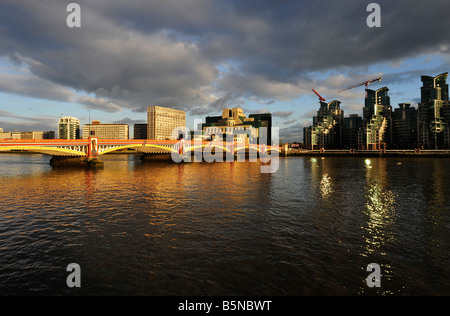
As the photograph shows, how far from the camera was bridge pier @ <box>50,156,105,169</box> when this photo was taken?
59.9 meters

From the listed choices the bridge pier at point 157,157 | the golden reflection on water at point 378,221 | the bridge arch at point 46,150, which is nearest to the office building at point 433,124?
the bridge pier at point 157,157

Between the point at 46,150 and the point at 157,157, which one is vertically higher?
the point at 46,150

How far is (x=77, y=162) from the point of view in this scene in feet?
210

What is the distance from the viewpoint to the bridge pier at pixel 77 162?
59.9 metres

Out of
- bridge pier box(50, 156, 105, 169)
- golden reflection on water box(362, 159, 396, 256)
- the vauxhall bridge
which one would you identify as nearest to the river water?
golden reflection on water box(362, 159, 396, 256)

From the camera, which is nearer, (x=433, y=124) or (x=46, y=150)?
(x=46, y=150)

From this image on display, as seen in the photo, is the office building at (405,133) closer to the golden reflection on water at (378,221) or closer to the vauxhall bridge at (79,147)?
the vauxhall bridge at (79,147)

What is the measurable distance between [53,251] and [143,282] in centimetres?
615

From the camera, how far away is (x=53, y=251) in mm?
11508

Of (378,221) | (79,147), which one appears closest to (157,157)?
(79,147)

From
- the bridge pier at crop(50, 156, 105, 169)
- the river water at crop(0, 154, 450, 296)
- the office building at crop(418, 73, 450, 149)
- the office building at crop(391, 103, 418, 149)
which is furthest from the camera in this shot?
the office building at crop(391, 103, 418, 149)

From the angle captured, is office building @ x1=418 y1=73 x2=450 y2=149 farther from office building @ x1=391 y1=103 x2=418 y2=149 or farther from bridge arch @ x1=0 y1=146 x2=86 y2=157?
bridge arch @ x1=0 y1=146 x2=86 y2=157

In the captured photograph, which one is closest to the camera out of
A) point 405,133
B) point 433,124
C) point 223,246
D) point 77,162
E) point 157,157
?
point 223,246

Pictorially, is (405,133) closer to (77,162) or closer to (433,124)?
(433,124)
